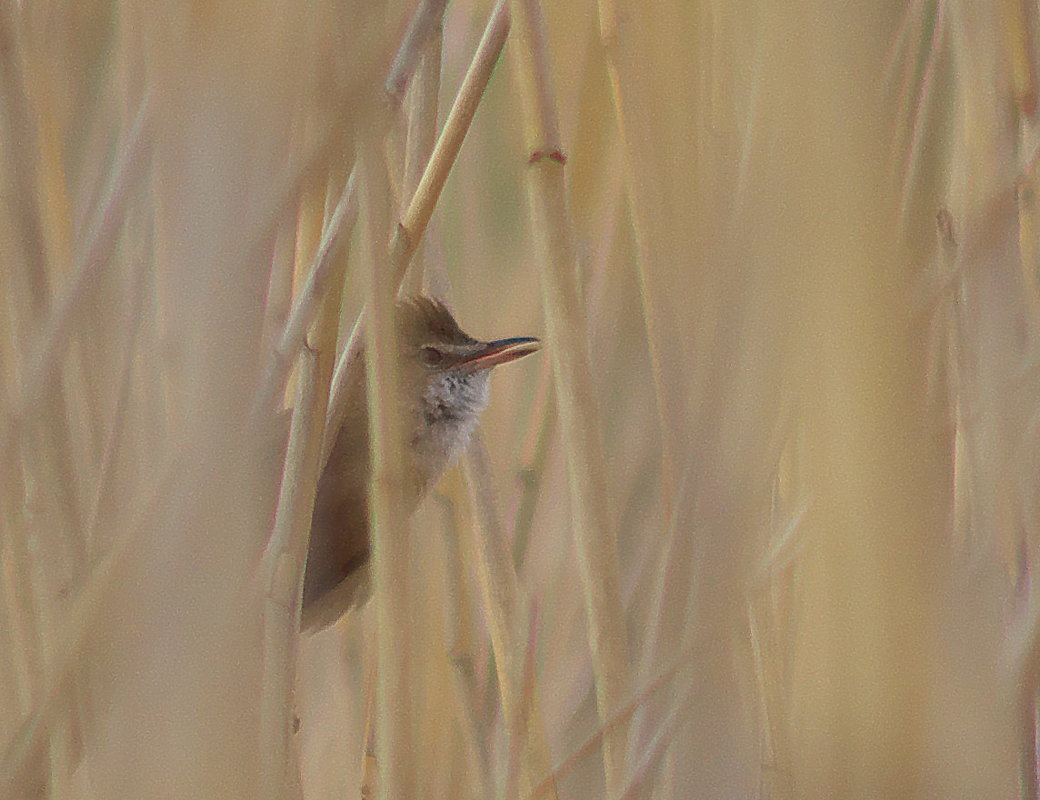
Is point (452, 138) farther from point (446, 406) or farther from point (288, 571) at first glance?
point (446, 406)

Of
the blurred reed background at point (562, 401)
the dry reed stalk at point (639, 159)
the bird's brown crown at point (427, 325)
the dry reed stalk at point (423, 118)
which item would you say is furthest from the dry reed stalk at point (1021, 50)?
the bird's brown crown at point (427, 325)

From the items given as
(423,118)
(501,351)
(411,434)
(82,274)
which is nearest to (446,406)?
(411,434)

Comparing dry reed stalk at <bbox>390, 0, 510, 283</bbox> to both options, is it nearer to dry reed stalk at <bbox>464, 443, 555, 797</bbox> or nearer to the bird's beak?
dry reed stalk at <bbox>464, 443, 555, 797</bbox>

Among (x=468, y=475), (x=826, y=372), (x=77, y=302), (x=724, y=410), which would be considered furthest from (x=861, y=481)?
(x=468, y=475)

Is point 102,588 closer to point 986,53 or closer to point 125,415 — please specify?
point 125,415

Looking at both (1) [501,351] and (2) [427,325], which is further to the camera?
(2) [427,325]

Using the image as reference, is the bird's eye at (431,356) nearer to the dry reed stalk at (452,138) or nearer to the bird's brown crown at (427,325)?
the bird's brown crown at (427,325)
